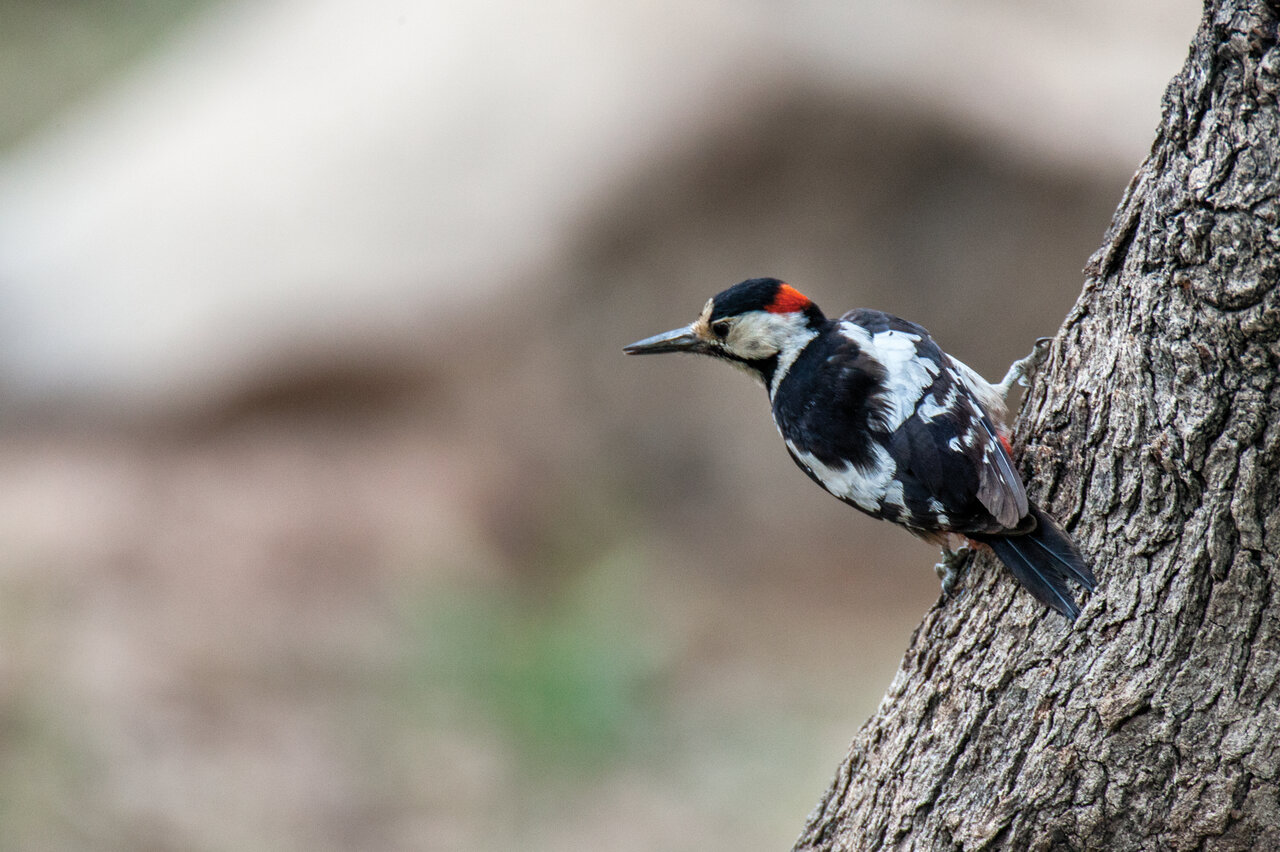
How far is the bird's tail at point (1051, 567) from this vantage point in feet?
6.66

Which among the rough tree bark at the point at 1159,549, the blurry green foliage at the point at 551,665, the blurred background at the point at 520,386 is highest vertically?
the blurred background at the point at 520,386

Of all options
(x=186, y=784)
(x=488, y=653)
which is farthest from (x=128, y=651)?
(x=488, y=653)

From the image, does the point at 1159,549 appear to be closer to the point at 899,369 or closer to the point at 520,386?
the point at 899,369

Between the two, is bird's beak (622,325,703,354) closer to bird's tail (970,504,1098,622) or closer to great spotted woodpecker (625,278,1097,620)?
great spotted woodpecker (625,278,1097,620)

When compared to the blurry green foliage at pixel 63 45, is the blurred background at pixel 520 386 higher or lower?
lower

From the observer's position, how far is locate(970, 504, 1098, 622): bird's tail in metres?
2.03

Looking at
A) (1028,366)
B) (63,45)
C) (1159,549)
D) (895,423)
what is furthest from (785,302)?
(63,45)

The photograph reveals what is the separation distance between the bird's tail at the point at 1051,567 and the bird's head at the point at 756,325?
100cm

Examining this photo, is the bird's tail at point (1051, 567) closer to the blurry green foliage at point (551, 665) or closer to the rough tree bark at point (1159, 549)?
the rough tree bark at point (1159, 549)

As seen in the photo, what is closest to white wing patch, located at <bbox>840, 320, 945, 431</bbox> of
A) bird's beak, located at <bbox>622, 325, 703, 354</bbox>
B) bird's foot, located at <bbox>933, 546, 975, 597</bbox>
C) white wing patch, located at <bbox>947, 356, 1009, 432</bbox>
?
white wing patch, located at <bbox>947, 356, 1009, 432</bbox>

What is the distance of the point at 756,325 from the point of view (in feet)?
9.71

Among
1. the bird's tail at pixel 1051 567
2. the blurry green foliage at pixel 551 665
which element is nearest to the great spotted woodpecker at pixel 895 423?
the bird's tail at pixel 1051 567

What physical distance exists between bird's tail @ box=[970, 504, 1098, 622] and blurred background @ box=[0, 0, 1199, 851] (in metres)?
3.72

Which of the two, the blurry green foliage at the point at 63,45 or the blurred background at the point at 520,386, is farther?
the blurry green foliage at the point at 63,45
